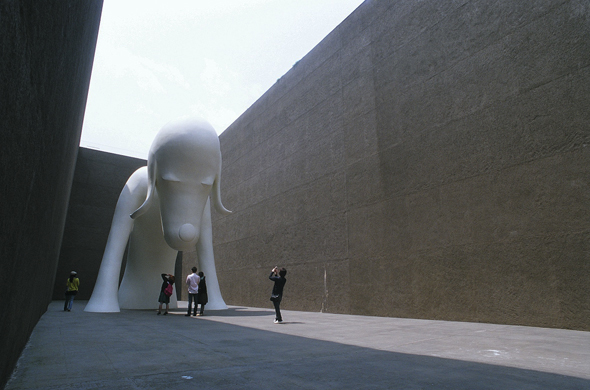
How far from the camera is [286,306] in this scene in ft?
40.5

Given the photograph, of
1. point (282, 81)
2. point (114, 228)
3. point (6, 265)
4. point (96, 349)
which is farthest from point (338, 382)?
point (282, 81)

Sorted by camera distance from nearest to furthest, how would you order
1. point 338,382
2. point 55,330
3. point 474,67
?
1. point 338,382
2. point 55,330
3. point 474,67

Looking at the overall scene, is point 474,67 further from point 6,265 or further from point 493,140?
point 6,265

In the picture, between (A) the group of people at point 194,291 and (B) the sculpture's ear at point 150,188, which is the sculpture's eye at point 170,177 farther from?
(A) the group of people at point 194,291

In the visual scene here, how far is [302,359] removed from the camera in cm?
371

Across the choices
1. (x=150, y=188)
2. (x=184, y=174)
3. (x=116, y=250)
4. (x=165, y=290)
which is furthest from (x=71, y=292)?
(x=184, y=174)

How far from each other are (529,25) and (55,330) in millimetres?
9140

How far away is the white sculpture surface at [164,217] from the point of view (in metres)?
7.98

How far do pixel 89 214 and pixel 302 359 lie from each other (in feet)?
54.9

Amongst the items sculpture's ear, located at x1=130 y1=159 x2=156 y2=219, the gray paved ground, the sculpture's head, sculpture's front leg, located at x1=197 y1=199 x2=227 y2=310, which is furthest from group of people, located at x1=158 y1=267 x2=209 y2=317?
the gray paved ground

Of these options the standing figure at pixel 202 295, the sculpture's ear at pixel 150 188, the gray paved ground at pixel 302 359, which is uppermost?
the sculpture's ear at pixel 150 188

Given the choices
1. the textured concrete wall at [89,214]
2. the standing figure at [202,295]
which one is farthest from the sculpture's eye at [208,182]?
the textured concrete wall at [89,214]

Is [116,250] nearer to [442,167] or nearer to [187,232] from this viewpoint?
[187,232]

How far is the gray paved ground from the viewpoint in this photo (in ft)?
9.36
